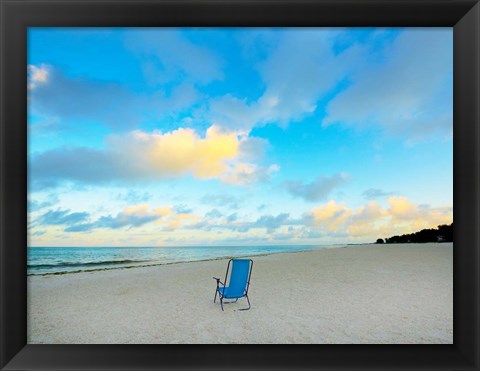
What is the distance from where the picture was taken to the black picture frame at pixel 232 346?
5.42 feet

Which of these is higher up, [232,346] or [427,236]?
[232,346]

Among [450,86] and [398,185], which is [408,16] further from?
[398,185]

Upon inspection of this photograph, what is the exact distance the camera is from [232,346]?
1.67 metres

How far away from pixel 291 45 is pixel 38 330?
15.8 feet

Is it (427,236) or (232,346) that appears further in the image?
(427,236)

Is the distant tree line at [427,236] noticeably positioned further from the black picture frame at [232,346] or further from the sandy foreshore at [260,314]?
the black picture frame at [232,346]

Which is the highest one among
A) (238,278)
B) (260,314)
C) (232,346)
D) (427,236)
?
(232,346)

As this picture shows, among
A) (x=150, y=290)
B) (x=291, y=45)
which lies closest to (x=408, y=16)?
(x=291, y=45)

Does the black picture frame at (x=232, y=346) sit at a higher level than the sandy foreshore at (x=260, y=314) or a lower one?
higher

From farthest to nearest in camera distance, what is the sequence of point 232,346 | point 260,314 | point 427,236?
1. point 427,236
2. point 260,314
3. point 232,346

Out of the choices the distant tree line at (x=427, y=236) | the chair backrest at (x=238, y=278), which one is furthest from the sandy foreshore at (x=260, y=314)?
the distant tree line at (x=427, y=236)

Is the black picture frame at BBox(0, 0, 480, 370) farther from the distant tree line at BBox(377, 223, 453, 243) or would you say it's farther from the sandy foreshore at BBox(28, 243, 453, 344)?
the distant tree line at BBox(377, 223, 453, 243)

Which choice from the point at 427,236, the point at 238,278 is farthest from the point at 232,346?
the point at 427,236

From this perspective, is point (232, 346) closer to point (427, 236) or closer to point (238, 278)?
point (238, 278)
